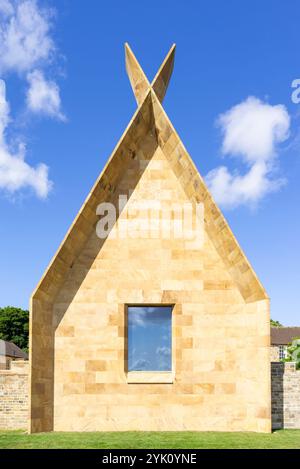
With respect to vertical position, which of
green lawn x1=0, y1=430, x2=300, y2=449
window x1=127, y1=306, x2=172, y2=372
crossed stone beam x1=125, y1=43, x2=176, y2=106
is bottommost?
green lawn x1=0, y1=430, x2=300, y2=449

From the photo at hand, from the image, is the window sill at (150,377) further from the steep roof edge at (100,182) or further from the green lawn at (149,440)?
the steep roof edge at (100,182)

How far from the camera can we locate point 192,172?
17.7 metres

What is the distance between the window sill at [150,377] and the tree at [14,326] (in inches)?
2770

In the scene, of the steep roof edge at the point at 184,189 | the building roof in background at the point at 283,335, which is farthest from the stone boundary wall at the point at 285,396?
the building roof in background at the point at 283,335

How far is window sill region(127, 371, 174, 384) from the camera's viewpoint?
17.0 m

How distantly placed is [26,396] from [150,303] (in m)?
6.21

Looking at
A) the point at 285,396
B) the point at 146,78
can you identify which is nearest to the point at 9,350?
the point at 285,396

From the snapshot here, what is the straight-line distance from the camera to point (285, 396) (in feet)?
61.0

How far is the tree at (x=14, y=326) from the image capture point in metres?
82.3

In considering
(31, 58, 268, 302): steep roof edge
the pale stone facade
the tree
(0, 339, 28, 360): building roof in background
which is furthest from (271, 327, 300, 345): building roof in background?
(31, 58, 268, 302): steep roof edge

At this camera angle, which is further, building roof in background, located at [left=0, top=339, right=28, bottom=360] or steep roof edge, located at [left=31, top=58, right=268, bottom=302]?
building roof in background, located at [left=0, top=339, right=28, bottom=360]

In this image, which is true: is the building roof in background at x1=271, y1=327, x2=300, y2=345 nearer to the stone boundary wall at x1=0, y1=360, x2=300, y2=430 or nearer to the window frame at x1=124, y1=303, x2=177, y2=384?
the stone boundary wall at x1=0, y1=360, x2=300, y2=430

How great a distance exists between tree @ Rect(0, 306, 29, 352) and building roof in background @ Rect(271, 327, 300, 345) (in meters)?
43.8

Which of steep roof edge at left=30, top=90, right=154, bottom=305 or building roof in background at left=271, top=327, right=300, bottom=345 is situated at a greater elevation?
steep roof edge at left=30, top=90, right=154, bottom=305
